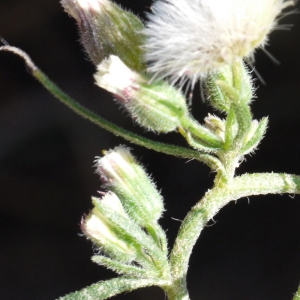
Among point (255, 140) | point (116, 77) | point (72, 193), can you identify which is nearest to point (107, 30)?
point (116, 77)

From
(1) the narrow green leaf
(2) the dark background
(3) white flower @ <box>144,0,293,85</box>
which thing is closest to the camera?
(3) white flower @ <box>144,0,293,85</box>

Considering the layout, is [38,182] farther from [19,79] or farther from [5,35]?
[5,35]

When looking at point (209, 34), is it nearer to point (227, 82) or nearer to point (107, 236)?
point (227, 82)

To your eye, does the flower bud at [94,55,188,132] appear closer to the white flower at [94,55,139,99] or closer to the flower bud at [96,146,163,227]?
the white flower at [94,55,139,99]

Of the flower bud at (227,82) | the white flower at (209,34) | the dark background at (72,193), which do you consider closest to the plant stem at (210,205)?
the flower bud at (227,82)

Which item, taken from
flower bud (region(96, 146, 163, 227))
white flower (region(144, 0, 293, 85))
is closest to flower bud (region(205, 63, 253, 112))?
white flower (region(144, 0, 293, 85))

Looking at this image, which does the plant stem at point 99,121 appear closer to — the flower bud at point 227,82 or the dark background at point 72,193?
the flower bud at point 227,82
